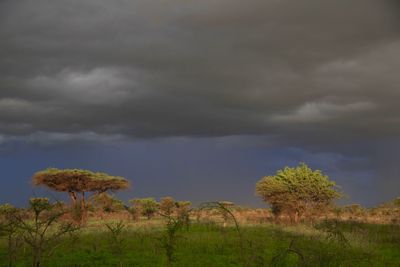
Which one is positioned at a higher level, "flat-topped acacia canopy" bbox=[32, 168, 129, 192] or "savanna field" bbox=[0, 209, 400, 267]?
"flat-topped acacia canopy" bbox=[32, 168, 129, 192]

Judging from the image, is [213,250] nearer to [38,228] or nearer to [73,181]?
[38,228]

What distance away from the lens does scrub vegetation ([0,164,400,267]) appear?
805 centimetres

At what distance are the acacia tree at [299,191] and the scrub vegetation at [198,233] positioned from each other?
0.09 meters

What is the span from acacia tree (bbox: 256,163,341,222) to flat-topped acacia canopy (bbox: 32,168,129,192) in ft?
57.3

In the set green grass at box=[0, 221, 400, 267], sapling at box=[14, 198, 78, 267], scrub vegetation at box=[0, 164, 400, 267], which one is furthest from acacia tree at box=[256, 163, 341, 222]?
sapling at box=[14, 198, 78, 267]

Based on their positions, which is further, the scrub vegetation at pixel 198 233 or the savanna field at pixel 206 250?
the savanna field at pixel 206 250

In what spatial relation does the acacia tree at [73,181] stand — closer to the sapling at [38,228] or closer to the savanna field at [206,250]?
the savanna field at [206,250]

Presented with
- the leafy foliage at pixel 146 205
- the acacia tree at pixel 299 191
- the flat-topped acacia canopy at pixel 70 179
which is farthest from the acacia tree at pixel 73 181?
the acacia tree at pixel 299 191

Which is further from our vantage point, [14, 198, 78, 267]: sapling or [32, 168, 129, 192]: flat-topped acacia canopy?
[32, 168, 129, 192]: flat-topped acacia canopy

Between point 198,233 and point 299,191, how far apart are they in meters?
18.9

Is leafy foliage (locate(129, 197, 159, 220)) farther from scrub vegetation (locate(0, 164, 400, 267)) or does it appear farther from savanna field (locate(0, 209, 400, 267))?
savanna field (locate(0, 209, 400, 267))

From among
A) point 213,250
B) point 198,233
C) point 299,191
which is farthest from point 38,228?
point 299,191

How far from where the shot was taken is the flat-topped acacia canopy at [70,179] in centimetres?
5103

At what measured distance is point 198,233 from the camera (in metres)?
30.0
